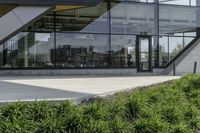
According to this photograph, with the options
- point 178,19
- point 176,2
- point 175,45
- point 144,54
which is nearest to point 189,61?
point 175,45

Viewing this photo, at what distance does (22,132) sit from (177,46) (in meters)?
26.1

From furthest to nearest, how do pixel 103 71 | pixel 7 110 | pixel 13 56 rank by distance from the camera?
pixel 103 71, pixel 13 56, pixel 7 110

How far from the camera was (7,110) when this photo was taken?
7570 millimetres

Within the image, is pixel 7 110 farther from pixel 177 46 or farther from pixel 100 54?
pixel 177 46

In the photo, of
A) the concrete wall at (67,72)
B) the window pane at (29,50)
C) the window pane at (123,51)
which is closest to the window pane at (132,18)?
the window pane at (123,51)

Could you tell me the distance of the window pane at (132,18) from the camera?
99.3 ft

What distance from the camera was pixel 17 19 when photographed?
24.3m

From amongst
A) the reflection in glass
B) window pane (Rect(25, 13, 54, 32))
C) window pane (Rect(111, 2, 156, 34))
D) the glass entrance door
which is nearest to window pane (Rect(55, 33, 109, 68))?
window pane (Rect(25, 13, 54, 32))

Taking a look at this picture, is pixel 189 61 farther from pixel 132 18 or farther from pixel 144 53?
pixel 132 18

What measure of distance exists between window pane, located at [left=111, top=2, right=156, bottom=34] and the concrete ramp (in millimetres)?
6831

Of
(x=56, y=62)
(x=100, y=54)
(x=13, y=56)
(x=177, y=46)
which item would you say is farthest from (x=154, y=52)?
(x=13, y=56)

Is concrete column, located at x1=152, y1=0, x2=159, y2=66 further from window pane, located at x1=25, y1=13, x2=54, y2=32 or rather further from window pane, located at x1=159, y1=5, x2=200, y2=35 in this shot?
window pane, located at x1=25, y1=13, x2=54, y2=32

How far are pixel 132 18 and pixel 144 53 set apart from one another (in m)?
2.54

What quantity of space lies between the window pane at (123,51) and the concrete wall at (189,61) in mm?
3578
